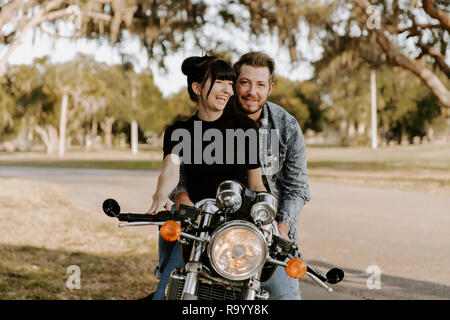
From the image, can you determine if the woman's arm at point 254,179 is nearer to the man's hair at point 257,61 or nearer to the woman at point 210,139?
the woman at point 210,139

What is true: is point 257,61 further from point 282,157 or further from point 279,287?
point 279,287

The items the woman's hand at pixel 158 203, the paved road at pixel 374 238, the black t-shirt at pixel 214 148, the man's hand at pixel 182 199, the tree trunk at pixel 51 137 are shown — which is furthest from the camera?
the tree trunk at pixel 51 137

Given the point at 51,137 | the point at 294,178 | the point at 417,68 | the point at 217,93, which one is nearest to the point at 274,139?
the point at 294,178

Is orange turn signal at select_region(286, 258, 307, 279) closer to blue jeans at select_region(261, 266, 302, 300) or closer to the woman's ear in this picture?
blue jeans at select_region(261, 266, 302, 300)

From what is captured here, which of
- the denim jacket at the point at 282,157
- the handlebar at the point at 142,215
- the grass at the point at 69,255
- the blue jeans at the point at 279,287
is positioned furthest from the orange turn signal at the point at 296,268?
the grass at the point at 69,255

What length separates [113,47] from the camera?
402 inches

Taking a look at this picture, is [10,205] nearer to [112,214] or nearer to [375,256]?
[375,256]

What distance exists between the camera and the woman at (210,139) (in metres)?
1.92

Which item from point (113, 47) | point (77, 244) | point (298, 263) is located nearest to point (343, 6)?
point (113, 47)

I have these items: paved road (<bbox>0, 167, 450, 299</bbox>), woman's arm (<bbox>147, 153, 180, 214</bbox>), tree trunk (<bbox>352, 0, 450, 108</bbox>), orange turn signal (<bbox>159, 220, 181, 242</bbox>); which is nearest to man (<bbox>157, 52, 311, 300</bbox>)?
woman's arm (<bbox>147, 153, 180, 214</bbox>)

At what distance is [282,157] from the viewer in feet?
7.68

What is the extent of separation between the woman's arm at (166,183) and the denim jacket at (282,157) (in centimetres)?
44

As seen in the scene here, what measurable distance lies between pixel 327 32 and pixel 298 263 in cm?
1076

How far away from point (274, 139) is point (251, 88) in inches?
10.8
